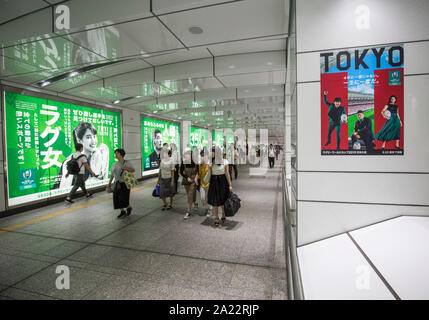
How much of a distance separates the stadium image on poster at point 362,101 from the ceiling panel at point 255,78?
343 centimetres

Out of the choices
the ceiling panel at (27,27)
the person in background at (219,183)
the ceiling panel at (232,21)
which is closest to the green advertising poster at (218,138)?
the person in background at (219,183)

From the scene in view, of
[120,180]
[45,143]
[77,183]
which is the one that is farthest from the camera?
[77,183]

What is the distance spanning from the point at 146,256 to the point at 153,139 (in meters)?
9.09

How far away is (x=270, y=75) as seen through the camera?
5.65 metres

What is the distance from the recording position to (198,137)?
17.5 meters

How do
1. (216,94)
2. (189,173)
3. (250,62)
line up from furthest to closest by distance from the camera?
(216,94)
(189,173)
(250,62)

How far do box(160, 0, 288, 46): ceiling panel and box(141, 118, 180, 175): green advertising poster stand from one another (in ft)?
26.1

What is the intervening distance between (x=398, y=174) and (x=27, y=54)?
603 centimetres

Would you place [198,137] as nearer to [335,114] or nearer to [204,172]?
[204,172]

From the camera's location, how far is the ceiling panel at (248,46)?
422cm

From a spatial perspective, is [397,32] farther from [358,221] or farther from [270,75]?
[270,75]

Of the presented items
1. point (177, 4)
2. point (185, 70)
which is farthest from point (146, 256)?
point (185, 70)

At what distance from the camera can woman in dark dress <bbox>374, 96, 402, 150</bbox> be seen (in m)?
2.12

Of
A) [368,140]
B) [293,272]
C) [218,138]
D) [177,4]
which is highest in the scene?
[177,4]
